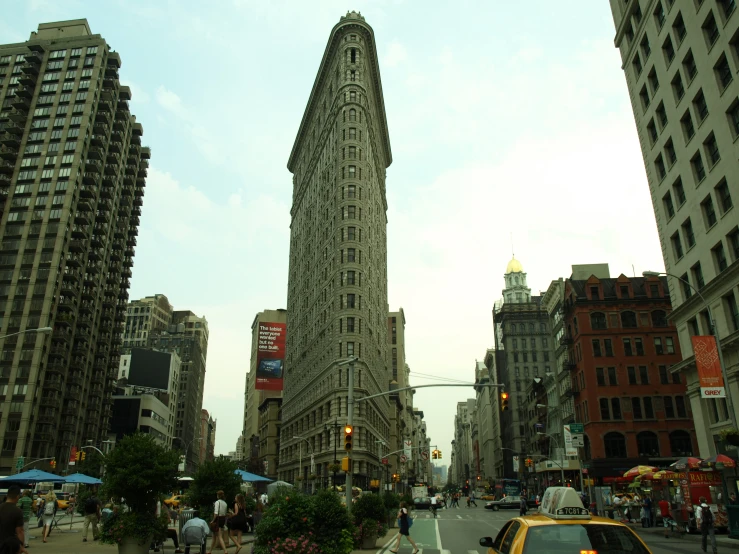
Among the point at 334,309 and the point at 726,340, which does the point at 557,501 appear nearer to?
the point at 726,340

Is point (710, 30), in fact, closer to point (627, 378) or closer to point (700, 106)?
point (700, 106)

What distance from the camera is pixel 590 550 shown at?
7.77m

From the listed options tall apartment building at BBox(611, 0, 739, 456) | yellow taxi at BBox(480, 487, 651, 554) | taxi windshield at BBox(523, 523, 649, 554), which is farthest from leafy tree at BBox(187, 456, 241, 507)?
tall apartment building at BBox(611, 0, 739, 456)

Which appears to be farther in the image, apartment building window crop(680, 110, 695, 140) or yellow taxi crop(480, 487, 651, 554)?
apartment building window crop(680, 110, 695, 140)

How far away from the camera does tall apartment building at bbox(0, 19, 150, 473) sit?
8525cm

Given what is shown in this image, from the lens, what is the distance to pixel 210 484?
2733cm

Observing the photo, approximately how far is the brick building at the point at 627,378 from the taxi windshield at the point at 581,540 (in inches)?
2514

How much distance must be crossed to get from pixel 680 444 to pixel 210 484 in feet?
189

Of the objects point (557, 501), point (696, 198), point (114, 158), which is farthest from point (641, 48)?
point (114, 158)

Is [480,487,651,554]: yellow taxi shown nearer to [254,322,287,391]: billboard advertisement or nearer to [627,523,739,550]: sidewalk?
[627,523,739,550]: sidewalk

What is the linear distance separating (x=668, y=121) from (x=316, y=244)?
58.4m

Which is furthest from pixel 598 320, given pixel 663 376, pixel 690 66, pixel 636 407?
pixel 690 66

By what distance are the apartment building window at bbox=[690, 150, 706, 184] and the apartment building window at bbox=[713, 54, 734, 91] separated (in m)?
4.77

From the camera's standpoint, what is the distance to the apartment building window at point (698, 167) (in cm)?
3850
